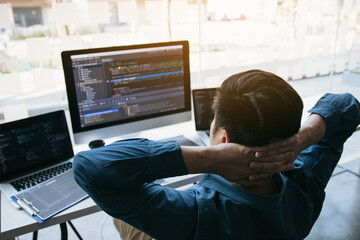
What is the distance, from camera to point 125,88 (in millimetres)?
1703

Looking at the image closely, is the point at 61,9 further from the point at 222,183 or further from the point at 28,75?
the point at 222,183

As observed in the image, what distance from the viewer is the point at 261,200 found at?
807 mm

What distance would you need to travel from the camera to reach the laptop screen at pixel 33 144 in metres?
1.38

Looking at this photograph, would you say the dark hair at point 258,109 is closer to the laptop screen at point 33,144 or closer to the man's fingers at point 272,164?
the man's fingers at point 272,164

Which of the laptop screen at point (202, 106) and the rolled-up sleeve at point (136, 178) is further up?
the rolled-up sleeve at point (136, 178)

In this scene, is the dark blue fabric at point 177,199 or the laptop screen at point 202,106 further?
the laptop screen at point 202,106

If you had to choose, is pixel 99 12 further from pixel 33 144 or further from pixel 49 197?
pixel 49 197

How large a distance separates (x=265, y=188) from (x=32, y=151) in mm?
1105

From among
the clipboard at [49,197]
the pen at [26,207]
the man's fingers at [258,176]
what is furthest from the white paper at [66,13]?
the man's fingers at [258,176]

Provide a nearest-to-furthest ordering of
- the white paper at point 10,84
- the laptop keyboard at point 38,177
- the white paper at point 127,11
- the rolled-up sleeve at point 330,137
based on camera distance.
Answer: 1. the rolled-up sleeve at point 330,137
2. the laptop keyboard at point 38,177
3. the white paper at point 10,84
4. the white paper at point 127,11

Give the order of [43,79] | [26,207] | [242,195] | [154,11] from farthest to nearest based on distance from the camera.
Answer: [154,11] → [43,79] → [26,207] → [242,195]

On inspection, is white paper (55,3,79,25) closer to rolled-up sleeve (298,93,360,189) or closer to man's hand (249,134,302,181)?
rolled-up sleeve (298,93,360,189)

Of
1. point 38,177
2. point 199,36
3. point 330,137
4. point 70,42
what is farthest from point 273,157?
point 199,36

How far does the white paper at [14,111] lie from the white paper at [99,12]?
736 mm
